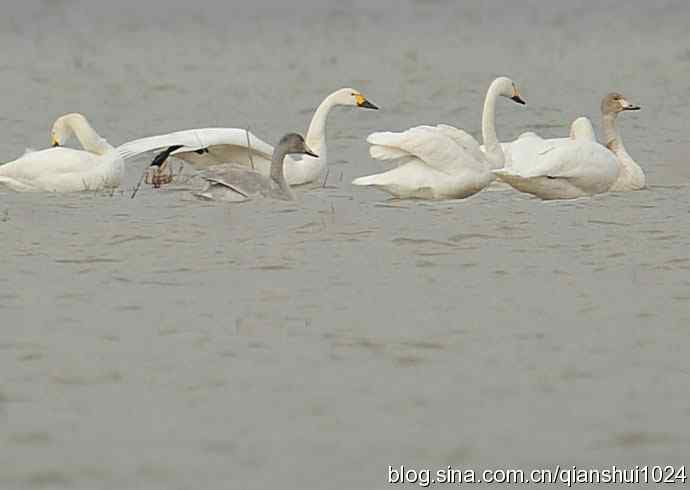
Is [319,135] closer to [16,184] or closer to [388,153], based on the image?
[388,153]

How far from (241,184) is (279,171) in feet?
1.40

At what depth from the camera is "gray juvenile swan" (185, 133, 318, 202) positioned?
12.1 metres

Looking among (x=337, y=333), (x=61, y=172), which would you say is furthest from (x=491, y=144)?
(x=337, y=333)

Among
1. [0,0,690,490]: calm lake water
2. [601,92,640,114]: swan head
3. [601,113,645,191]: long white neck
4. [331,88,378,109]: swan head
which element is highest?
[331,88,378,109]: swan head

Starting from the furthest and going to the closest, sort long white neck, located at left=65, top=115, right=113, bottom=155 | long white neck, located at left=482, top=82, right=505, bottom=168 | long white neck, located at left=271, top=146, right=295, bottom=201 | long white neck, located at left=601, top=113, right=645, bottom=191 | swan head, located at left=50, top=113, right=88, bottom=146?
swan head, located at left=50, top=113, right=88, bottom=146 < long white neck, located at left=65, top=115, right=113, bottom=155 < long white neck, located at left=482, top=82, right=505, bottom=168 < long white neck, located at left=601, top=113, right=645, bottom=191 < long white neck, located at left=271, top=146, right=295, bottom=201

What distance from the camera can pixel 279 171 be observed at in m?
12.5

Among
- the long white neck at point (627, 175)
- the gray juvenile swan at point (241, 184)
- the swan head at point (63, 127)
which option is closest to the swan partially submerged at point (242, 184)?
the gray juvenile swan at point (241, 184)

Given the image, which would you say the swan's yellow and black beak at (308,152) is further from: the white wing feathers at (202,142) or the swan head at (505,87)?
the swan head at (505,87)

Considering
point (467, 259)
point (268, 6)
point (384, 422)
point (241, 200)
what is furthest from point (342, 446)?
point (268, 6)

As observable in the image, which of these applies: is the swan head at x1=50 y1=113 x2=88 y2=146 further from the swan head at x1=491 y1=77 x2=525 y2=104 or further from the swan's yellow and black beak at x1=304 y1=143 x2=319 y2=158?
the swan head at x1=491 y1=77 x2=525 y2=104

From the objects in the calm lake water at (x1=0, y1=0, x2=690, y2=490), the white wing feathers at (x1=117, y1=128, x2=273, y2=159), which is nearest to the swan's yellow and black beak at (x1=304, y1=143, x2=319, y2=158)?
the calm lake water at (x1=0, y1=0, x2=690, y2=490)

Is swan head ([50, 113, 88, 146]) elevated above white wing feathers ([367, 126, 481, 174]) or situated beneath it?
elevated above

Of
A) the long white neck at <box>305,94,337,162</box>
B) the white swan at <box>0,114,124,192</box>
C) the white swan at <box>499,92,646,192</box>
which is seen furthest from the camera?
the long white neck at <box>305,94,337,162</box>

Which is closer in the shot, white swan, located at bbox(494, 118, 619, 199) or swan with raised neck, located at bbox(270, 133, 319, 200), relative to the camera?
white swan, located at bbox(494, 118, 619, 199)
